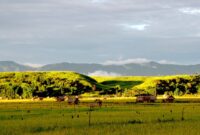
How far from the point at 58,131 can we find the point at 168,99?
249 feet

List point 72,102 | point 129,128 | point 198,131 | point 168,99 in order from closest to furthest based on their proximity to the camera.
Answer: point 198,131
point 129,128
point 72,102
point 168,99

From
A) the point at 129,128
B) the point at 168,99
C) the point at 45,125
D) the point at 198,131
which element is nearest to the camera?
the point at 198,131

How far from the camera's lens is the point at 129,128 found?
36.4 meters

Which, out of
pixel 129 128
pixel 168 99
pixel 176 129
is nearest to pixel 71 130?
pixel 129 128

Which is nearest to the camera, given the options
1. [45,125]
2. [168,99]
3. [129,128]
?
[129,128]

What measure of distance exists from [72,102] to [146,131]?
223 ft

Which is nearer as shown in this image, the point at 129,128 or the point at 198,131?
the point at 198,131

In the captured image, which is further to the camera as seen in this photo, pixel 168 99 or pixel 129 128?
pixel 168 99

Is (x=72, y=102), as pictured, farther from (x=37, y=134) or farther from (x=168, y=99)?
(x=37, y=134)

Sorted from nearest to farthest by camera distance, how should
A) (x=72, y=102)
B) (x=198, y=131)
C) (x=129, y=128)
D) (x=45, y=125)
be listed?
(x=198, y=131) < (x=129, y=128) < (x=45, y=125) < (x=72, y=102)

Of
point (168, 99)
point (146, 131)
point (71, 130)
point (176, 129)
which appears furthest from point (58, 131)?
point (168, 99)

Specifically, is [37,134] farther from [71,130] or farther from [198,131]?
[198,131]

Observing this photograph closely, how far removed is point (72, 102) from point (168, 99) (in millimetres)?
22147

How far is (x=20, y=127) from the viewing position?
126ft
